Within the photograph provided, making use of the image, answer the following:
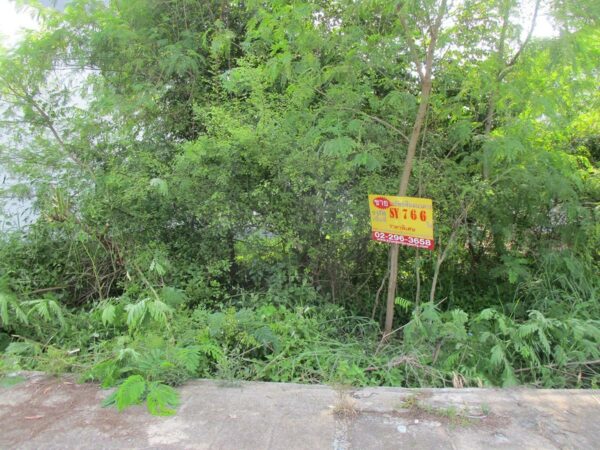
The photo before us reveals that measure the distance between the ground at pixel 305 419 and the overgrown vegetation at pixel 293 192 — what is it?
0.17 m

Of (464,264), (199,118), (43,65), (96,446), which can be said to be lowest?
(96,446)

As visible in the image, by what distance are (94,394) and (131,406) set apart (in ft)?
1.21

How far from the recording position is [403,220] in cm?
389

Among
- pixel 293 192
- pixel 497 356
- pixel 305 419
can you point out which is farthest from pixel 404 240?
pixel 305 419

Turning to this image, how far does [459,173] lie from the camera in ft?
14.5

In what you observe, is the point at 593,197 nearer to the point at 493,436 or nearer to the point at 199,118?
the point at 493,436

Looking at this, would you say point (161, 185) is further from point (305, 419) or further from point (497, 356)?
point (497, 356)

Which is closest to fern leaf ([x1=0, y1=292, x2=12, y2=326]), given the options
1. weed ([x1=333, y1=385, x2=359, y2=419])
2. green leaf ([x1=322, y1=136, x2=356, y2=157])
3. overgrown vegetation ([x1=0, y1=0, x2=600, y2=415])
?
overgrown vegetation ([x1=0, y1=0, x2=600, y2=415])

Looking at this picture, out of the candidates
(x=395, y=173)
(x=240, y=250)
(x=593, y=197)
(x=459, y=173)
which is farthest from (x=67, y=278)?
(x=593, y=197)

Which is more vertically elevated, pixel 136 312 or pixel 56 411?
pixel 136 312

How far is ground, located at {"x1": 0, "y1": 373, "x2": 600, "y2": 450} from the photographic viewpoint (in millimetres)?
2555

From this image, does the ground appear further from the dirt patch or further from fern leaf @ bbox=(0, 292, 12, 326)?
fern leaf @ bbox=(0, 292, 12, 326)

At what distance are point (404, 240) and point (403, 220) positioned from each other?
0.17 metres

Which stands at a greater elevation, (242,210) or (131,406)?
(242,210)
